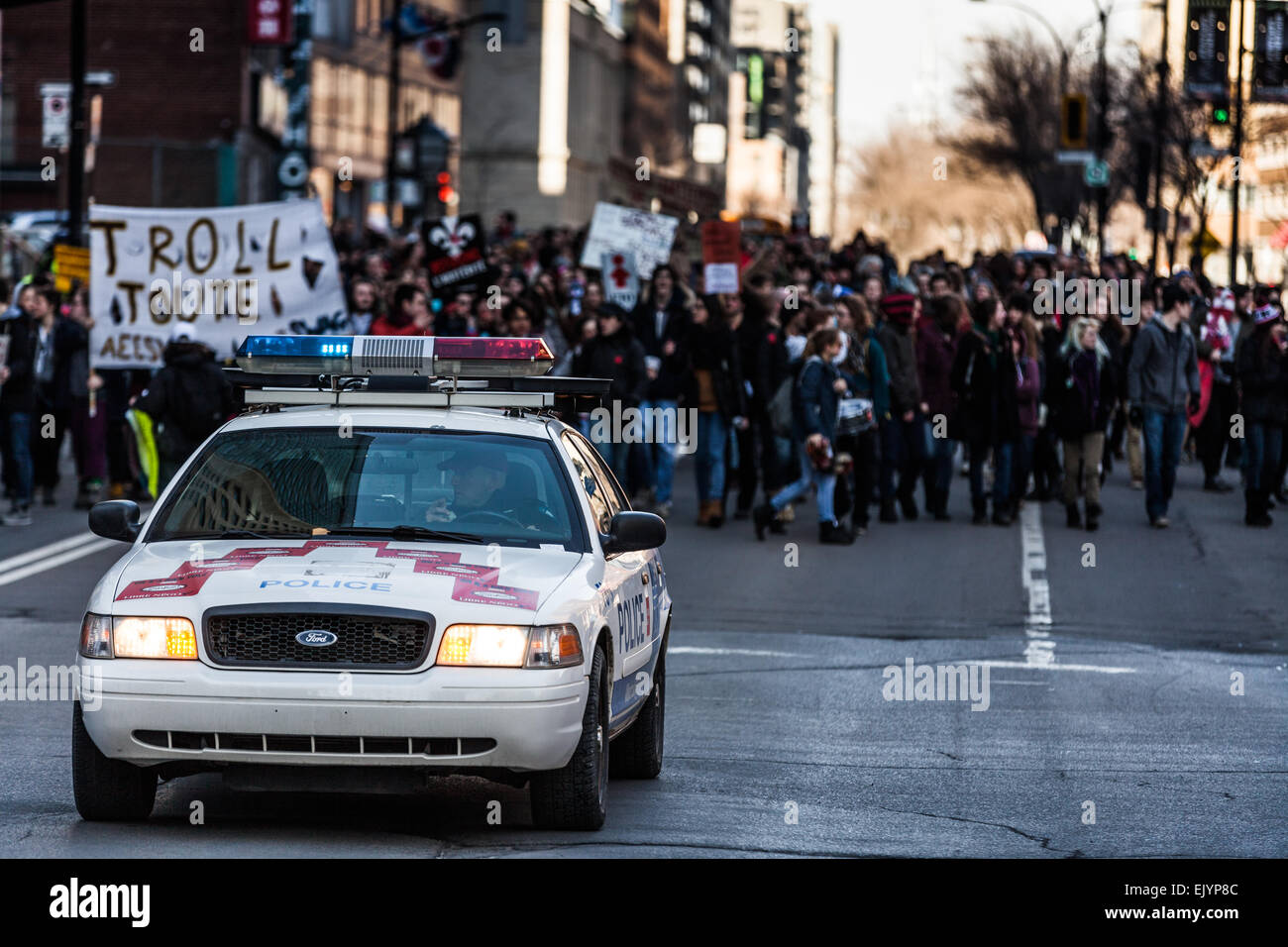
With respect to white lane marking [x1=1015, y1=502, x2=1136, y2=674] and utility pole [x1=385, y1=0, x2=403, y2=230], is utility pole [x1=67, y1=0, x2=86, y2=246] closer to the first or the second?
white lane marking [x1=1015, y1=502, x2=1136, y2=674]

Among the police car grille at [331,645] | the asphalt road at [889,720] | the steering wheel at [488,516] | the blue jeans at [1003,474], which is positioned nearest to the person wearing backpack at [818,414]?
the asphalt road at [889,720]

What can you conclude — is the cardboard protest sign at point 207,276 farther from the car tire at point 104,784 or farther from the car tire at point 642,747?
the car tire at point 104,784

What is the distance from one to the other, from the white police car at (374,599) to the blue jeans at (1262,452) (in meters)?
12.3

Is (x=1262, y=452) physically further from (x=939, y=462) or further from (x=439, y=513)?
(x=439, y=513)

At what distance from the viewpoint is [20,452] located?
733 inches

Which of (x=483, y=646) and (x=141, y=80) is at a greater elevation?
(x=141, y=80)

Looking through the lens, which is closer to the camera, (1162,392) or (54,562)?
(54,562)

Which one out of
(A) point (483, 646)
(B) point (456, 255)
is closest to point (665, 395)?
(B) point (456, 255)

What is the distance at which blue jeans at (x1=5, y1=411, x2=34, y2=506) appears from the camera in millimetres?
18594

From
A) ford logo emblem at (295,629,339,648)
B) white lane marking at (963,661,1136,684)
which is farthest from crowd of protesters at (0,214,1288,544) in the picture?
ford logo emblem at (295,629,339,648)

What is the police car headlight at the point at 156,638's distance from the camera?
7320 mm

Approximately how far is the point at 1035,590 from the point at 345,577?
9.64m

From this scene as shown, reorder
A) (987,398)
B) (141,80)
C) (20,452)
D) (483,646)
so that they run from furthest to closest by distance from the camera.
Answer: (141,80), (987,398), (20,452), (483,646)
